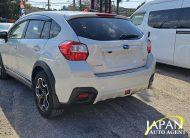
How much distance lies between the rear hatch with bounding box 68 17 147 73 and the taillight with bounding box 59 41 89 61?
71 mm

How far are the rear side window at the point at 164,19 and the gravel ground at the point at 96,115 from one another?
229 centimetres

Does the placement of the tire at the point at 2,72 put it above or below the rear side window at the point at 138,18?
below

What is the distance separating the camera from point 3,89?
6.23 m

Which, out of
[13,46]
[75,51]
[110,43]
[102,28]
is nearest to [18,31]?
[13,46]

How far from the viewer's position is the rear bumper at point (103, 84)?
408 cm

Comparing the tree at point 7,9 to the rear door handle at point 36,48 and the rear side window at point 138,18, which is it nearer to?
the rear side window at point 138,18

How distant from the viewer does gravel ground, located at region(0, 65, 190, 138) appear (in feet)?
13.8

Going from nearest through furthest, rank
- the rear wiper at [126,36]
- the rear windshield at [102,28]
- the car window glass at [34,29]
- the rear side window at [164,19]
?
the rear windshield at [102,28], the rear wiper at [126,36], the car window glass at [34,29], the rear side window at [164,19]

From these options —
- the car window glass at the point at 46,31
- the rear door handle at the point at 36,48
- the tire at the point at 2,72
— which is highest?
the car window glass at the point at 46,31

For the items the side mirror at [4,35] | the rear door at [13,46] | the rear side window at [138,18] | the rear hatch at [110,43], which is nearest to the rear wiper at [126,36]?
the rear hatch at [110,43]

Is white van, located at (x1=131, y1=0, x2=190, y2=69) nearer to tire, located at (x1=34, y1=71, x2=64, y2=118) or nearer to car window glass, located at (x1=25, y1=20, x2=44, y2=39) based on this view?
car window glass, located at (x1=25, y1=20, x2=44, y2=39)

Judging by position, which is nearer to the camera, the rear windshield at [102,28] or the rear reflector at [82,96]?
the rear reflector at [82,96]

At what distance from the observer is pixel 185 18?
7625mm

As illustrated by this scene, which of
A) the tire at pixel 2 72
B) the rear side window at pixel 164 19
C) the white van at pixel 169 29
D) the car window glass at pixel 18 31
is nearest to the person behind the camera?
the car window glass at pixel 18 31
